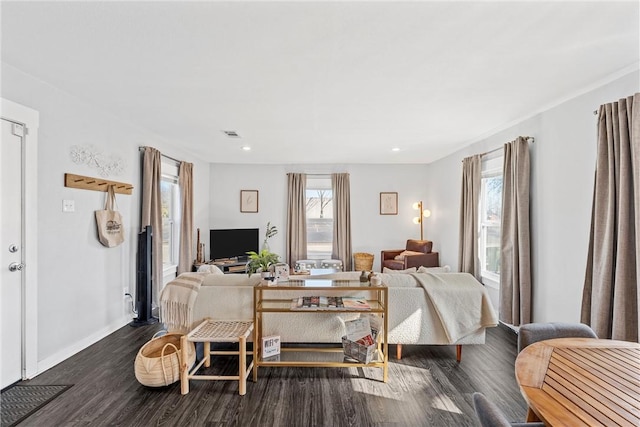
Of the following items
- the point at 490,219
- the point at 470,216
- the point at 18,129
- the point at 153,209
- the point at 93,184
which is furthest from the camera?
the point at 470,216

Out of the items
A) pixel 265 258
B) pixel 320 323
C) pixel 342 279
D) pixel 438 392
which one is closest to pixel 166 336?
pixel 265 258

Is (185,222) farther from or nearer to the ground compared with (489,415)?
farther from the ground

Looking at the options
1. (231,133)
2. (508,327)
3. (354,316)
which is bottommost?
(508,327)

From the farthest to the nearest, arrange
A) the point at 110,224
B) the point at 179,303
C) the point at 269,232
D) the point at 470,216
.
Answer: the point at 269,232, the point at 470,216, the point at 110,224, the point at 179,303

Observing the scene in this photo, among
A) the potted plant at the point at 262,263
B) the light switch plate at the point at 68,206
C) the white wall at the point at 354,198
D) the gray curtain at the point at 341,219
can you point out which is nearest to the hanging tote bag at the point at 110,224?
the light switch plate at the point at 68,206

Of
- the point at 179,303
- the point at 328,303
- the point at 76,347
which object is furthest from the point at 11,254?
the point at 328,303

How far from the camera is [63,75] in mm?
2463

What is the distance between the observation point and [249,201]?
21.9 ft

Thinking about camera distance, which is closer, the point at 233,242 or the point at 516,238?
the point at 516,238

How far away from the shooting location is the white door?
230 centimetres

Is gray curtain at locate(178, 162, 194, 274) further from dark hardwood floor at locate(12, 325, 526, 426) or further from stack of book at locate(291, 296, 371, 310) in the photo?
stack of book at locate(291, 296, 371, 310)

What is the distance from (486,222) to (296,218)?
12.0 feet

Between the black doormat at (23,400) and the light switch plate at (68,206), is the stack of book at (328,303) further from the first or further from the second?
the light switch plate at (68,206)

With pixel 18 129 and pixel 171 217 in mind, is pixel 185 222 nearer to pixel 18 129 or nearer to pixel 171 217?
pixel 171 217
